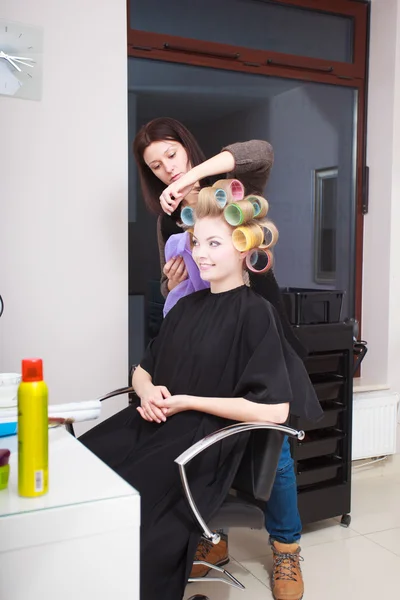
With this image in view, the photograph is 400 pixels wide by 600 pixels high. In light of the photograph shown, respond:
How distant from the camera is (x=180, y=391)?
1.81m

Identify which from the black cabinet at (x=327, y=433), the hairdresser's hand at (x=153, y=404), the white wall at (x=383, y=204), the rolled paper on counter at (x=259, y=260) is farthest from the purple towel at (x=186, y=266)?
the white wall at (x=383, y=204)

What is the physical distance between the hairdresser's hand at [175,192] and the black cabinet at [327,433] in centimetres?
86

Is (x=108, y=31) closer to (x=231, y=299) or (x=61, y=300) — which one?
(x=61, y=300)

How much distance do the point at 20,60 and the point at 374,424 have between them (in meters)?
2.28

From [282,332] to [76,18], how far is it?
145 cm

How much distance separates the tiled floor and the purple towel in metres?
1.02

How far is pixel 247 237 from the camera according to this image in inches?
70.0

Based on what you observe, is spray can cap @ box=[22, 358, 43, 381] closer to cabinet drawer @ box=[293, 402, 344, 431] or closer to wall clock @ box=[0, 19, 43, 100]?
wall clock @ box=[0, 19, 43, 100]

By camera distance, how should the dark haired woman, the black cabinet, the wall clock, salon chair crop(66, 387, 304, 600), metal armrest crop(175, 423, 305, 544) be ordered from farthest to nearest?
the black cabinet < the wall clock < the dark haired woman < salon chair crop(66, 387, 304, 600) < metal armrest crop(175, 423, 305, 544)

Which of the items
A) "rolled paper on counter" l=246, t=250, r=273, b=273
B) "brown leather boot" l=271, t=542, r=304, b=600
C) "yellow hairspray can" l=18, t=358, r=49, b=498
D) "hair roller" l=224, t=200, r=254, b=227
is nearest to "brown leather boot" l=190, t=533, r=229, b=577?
"brown leather boot" l=271, t=542, r=304, b=600

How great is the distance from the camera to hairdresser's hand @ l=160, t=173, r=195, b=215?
1850mm

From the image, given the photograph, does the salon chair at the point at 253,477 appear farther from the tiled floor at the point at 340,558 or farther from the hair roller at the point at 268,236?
the tiled floor at the point at 340,558

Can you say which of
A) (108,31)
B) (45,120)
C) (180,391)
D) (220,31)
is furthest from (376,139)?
(180,391)

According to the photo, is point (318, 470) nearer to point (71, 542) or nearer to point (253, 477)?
point (253, 477)
